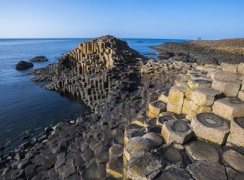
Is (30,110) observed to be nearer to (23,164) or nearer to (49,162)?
(23,164)

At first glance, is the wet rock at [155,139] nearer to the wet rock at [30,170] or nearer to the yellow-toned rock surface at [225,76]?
the yellow-toned rock surface at [225,76]

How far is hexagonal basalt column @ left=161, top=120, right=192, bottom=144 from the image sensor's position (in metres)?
2.99

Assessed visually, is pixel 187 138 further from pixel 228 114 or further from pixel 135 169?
pixel 135 169

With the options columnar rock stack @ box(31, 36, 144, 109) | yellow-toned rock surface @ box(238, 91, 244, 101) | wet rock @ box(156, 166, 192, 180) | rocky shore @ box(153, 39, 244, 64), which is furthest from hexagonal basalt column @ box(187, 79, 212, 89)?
rocky shore @ box(153, 39, 244, 64)

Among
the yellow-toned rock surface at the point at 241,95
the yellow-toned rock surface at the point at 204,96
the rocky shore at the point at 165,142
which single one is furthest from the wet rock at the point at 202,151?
the yellow-toned rock surface at the point at 241,95

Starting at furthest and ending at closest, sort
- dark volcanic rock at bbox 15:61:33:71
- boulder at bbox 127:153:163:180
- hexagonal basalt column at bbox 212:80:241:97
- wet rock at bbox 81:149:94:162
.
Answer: dark volcanic rock at bbox 15:61:33:71 < wet rock at bbox 81:149:94:162 < hexagonal basalt column at bbox 212:80:241:97 < boulder at bbox 127:153:163:180

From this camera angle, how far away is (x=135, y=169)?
2455 mm

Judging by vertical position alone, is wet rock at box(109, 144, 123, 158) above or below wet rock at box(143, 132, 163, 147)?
below

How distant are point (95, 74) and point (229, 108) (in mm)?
15296

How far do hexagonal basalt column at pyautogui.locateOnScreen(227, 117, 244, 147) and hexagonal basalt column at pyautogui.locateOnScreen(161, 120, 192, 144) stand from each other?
752mm

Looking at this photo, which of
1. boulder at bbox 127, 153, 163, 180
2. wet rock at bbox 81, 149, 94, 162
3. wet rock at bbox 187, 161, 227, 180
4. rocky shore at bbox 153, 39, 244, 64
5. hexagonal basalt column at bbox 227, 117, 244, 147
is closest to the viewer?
→ wet rock at bbox 187, 161, 227, 180

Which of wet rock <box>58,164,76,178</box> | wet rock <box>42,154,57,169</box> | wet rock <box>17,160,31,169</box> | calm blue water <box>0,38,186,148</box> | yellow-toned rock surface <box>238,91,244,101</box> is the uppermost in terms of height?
yellow-toned rock surface <box>238,91,244,101</box>

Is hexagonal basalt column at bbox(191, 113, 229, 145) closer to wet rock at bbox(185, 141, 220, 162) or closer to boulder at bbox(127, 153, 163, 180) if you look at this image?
wet rock at bbox(185, 141, 220, 162)

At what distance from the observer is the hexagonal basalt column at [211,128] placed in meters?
2.84
